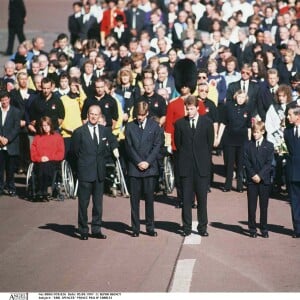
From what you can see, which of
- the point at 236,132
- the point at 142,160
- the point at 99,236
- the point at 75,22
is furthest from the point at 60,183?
the point at 75,22

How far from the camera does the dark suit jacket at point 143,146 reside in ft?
63.0

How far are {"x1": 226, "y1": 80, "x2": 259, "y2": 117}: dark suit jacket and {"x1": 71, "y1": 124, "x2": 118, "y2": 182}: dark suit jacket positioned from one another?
4.85 meters

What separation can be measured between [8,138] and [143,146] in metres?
4.59

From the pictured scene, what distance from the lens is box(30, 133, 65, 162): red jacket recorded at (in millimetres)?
22547

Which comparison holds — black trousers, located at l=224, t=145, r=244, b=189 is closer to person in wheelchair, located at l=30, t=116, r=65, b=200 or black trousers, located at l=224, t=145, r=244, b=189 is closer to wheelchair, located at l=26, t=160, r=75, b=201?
wheelchair, located at l=26, t=160, r=75, b=201

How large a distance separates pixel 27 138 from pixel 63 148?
2414 millimetres

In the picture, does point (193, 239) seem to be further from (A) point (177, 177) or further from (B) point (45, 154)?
(B) point (45, 154)

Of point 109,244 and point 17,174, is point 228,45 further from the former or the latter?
point 109,244

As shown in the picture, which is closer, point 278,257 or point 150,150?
point 278,257

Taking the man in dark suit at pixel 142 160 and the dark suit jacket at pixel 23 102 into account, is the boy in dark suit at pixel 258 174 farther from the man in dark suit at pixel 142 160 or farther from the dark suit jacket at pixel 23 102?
the dark suit jacket at pixel 23 102

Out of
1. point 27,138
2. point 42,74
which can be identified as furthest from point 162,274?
point 42,74

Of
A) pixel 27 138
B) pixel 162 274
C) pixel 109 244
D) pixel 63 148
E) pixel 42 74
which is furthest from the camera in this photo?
pixel 42 74

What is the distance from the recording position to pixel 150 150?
19.3 meters

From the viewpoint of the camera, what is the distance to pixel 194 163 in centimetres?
1912
